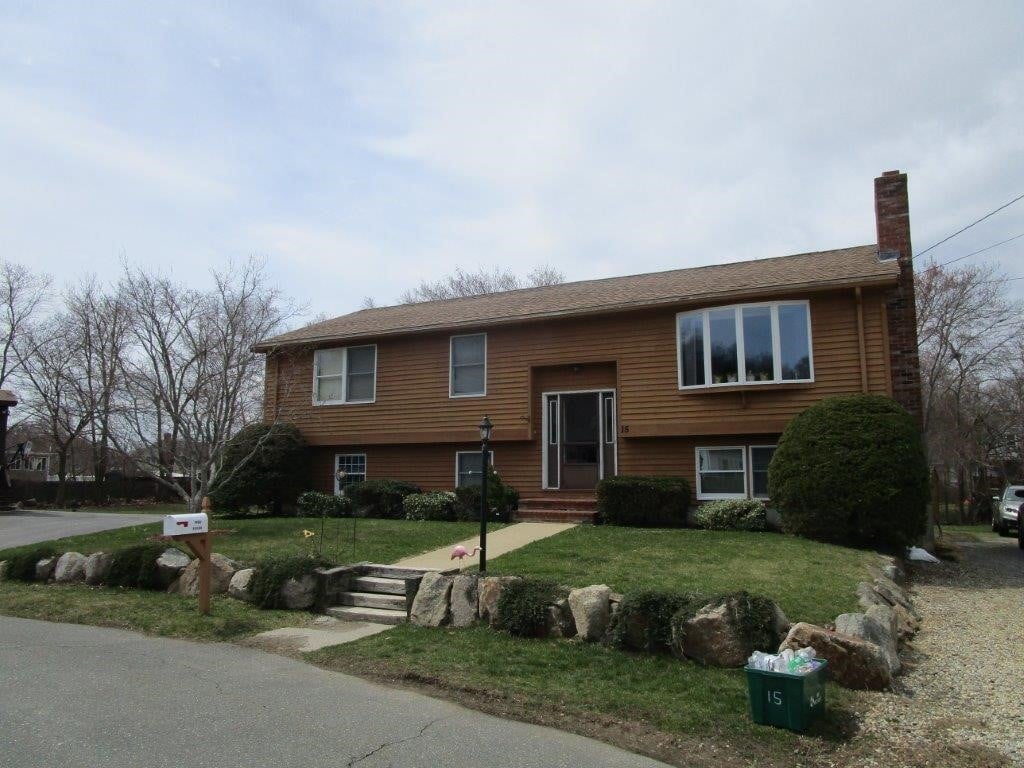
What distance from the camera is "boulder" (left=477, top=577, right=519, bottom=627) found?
758cm

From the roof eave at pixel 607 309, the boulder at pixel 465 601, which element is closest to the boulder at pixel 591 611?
the boulder at pixel 465 601

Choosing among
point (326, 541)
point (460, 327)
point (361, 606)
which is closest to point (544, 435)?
point (460, 327)

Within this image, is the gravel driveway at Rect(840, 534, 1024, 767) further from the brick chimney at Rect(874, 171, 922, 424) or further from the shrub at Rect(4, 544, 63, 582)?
the shrub at Rect(4, 544, 63, 582)

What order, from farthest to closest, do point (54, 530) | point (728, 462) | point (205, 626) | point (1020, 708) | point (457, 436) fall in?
point (457, 436)
point (54, 530)
point (728, 462)
point (205, 626)
point (1020, 708)

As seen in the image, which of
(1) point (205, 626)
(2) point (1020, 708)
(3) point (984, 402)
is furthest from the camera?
(3) point (984, 402)

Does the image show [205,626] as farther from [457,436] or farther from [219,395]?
[457,436]

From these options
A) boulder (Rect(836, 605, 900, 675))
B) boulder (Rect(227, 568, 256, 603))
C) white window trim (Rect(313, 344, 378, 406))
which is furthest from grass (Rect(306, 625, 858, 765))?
white window trim (Rect(313, 344, 378, 406))

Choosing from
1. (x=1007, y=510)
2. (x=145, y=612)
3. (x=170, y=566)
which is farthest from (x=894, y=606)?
(x=1007, y=510)

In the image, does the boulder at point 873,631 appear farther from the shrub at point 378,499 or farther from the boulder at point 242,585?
the shrub at point 378,499

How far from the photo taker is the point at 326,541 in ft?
40.3

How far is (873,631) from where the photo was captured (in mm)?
6258

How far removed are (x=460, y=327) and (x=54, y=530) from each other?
9.89 m

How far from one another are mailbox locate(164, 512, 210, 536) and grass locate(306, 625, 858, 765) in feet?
7.85

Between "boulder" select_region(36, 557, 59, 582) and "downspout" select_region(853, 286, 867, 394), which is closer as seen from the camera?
"boulder" select_region(36, 557, 59, 582)
